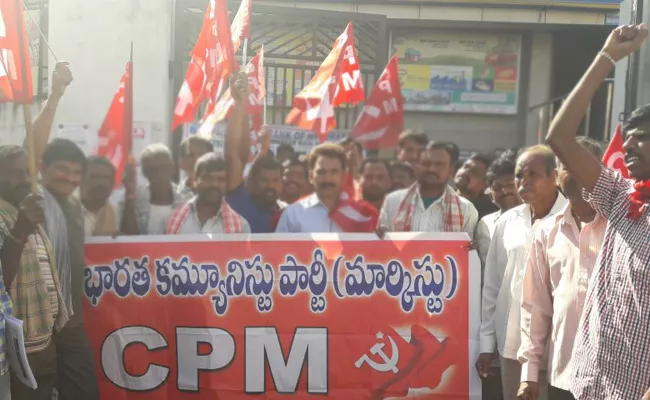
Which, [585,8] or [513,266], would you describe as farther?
[585,8]

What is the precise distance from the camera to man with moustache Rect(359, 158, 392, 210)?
6.07 meters

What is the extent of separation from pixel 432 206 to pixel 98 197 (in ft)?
6.75

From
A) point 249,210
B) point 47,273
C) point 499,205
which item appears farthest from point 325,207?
point 47,273

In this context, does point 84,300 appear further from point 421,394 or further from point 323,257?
point 421,394

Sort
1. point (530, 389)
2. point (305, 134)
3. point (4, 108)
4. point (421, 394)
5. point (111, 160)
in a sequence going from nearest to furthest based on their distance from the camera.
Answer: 1. point (530, 389)
2. point (421, 394)
3. point (4, 108)
4. point (111, 160)
5. point (305, 134)

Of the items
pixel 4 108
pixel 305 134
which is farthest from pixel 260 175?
pixel 305 134

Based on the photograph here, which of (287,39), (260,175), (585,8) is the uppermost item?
(585,8)

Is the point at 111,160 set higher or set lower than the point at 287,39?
lower

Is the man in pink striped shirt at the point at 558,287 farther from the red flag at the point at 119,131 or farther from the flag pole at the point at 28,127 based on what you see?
the red flag at the point at 119,131

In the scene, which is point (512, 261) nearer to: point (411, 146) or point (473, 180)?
point (473, 180)

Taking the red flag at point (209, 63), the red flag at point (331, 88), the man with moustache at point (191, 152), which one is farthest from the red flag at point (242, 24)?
the man with moustache at point (191, 152)

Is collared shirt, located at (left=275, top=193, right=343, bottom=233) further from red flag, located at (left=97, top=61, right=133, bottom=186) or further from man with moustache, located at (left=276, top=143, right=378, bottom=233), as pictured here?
red flag, located at (left=97, top=61, right=133, bottom=186)

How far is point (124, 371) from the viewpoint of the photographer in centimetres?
468

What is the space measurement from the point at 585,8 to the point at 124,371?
30.9ft
